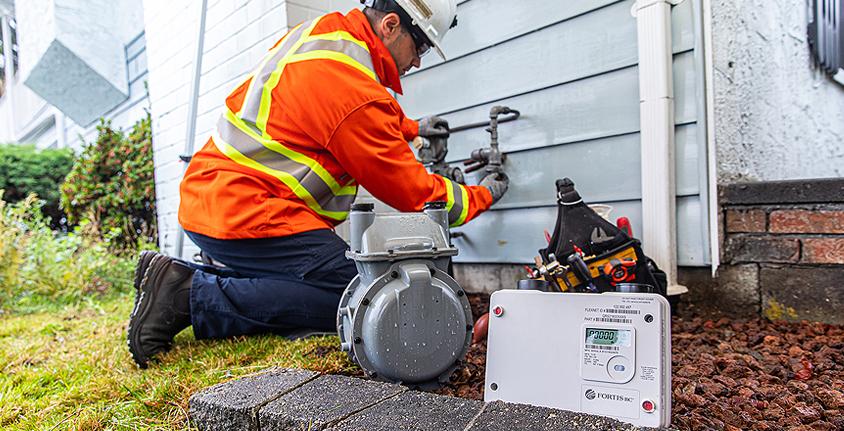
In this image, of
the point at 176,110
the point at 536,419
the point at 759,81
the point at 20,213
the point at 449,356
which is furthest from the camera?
the point at 20,213

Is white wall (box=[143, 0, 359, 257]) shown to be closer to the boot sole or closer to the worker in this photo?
the worker

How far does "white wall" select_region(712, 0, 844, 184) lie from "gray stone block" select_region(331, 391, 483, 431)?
1.35 m

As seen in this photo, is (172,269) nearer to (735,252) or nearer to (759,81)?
(735,252)

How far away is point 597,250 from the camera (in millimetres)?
1785

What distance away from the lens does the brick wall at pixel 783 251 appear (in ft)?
5.50

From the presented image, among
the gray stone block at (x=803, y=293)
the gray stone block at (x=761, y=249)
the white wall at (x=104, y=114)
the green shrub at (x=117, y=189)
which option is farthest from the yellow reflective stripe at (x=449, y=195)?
the white wall at (x=104, y=114)

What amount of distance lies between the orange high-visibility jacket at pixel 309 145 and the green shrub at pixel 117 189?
279cm

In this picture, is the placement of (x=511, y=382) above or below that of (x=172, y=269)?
below

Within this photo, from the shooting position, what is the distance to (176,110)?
3.68 metres

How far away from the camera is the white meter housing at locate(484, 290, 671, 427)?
98 centimetres

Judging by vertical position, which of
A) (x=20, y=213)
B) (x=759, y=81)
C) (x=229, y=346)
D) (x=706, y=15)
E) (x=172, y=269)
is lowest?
(x=229, y=346)

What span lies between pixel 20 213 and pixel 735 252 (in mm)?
4461

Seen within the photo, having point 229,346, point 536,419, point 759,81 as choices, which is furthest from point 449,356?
point 759,81

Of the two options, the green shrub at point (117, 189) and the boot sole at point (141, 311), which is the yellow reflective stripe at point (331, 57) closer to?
the boot sole at point (141, 311)
